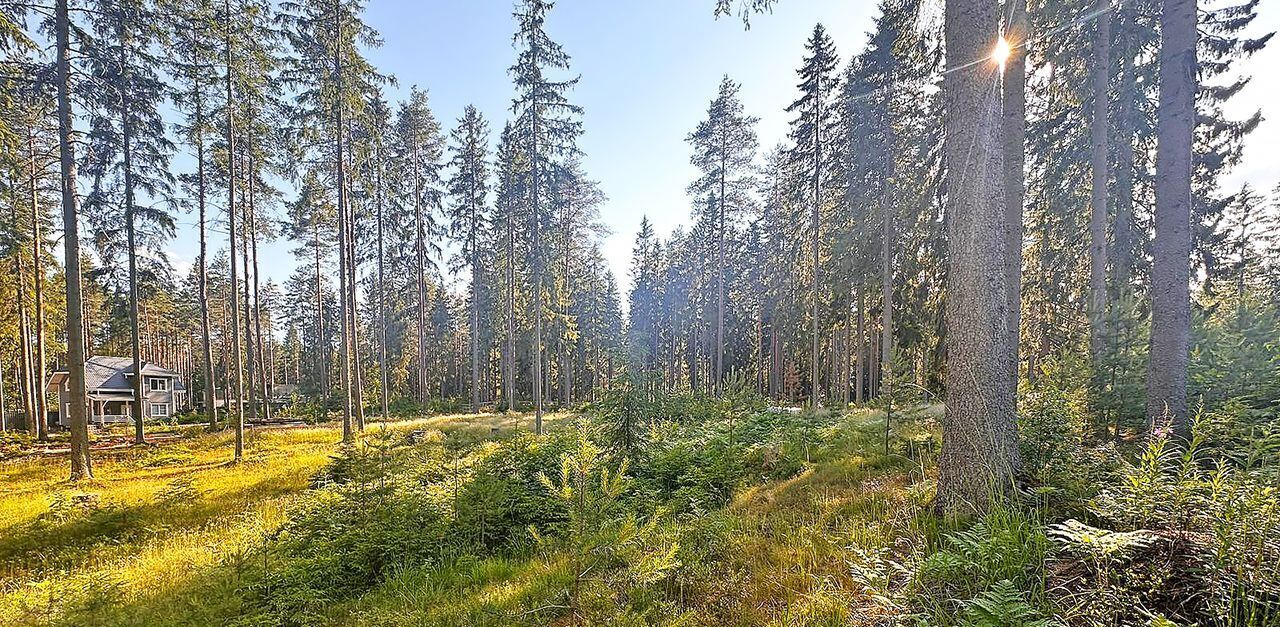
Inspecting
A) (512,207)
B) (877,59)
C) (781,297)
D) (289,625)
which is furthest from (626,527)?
(781,297)

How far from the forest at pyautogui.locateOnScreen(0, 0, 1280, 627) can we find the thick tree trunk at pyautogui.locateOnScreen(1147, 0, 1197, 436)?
0.04m

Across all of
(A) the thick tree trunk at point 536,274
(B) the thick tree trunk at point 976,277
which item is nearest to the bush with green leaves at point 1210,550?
(B) the thick tree trunk at point 976,277

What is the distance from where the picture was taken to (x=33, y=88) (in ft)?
34.1

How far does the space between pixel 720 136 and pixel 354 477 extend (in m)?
19.8

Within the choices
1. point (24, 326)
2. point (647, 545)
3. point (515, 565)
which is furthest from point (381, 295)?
point (647, 545)

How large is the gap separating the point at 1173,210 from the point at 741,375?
11.2m

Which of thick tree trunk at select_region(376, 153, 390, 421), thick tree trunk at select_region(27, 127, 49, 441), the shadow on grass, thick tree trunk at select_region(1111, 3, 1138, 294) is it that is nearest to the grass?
the shadow on grass

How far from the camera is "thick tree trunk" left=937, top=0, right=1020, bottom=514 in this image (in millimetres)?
3996

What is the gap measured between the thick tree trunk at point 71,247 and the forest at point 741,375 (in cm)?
8

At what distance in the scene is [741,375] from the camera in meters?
16.2

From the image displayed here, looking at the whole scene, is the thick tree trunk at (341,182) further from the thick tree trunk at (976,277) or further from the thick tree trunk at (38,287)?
the thick tree trunk at (976,277)

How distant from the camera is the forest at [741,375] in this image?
124 inches

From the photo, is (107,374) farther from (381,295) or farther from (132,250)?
(381,295)

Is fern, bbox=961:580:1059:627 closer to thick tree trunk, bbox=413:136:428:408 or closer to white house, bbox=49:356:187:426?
thick tree trunk, bbox=413:136:428:408
